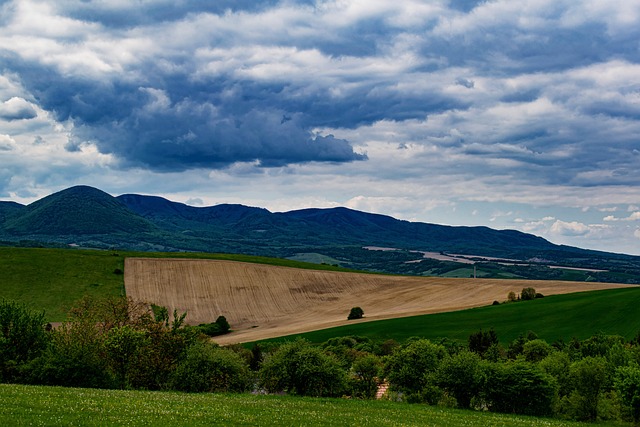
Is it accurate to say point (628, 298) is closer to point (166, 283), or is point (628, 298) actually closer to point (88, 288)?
point (166, 283)

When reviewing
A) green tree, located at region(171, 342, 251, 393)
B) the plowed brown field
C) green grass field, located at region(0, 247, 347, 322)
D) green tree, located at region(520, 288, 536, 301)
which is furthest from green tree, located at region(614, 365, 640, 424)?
green grass field, located at region(0, 247, 347, 322)

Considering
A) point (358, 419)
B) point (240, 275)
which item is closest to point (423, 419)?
point (358, 419)

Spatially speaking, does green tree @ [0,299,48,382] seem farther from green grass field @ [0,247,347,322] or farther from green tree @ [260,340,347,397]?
green grass field @ [0,247,347,322]

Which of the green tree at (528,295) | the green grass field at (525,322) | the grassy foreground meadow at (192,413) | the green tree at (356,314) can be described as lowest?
the green tree at (356,314)

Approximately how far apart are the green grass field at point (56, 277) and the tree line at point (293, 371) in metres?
69.6

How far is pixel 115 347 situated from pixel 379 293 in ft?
→ 363

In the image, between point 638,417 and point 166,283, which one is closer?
point 638,417

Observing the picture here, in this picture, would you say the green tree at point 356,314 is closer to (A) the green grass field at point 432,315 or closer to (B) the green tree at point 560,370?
(A) the green grass field at point 432,315

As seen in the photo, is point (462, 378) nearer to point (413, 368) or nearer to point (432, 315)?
point (413, 368)

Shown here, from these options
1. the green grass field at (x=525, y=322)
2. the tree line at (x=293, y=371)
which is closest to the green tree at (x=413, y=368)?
the tree line at (x=293, y=371)

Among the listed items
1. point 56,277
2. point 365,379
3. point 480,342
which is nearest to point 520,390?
point 365,379

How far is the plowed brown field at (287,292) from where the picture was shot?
395ft

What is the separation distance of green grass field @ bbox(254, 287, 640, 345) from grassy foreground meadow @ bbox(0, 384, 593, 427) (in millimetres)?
56121

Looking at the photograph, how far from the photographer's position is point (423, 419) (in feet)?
108
